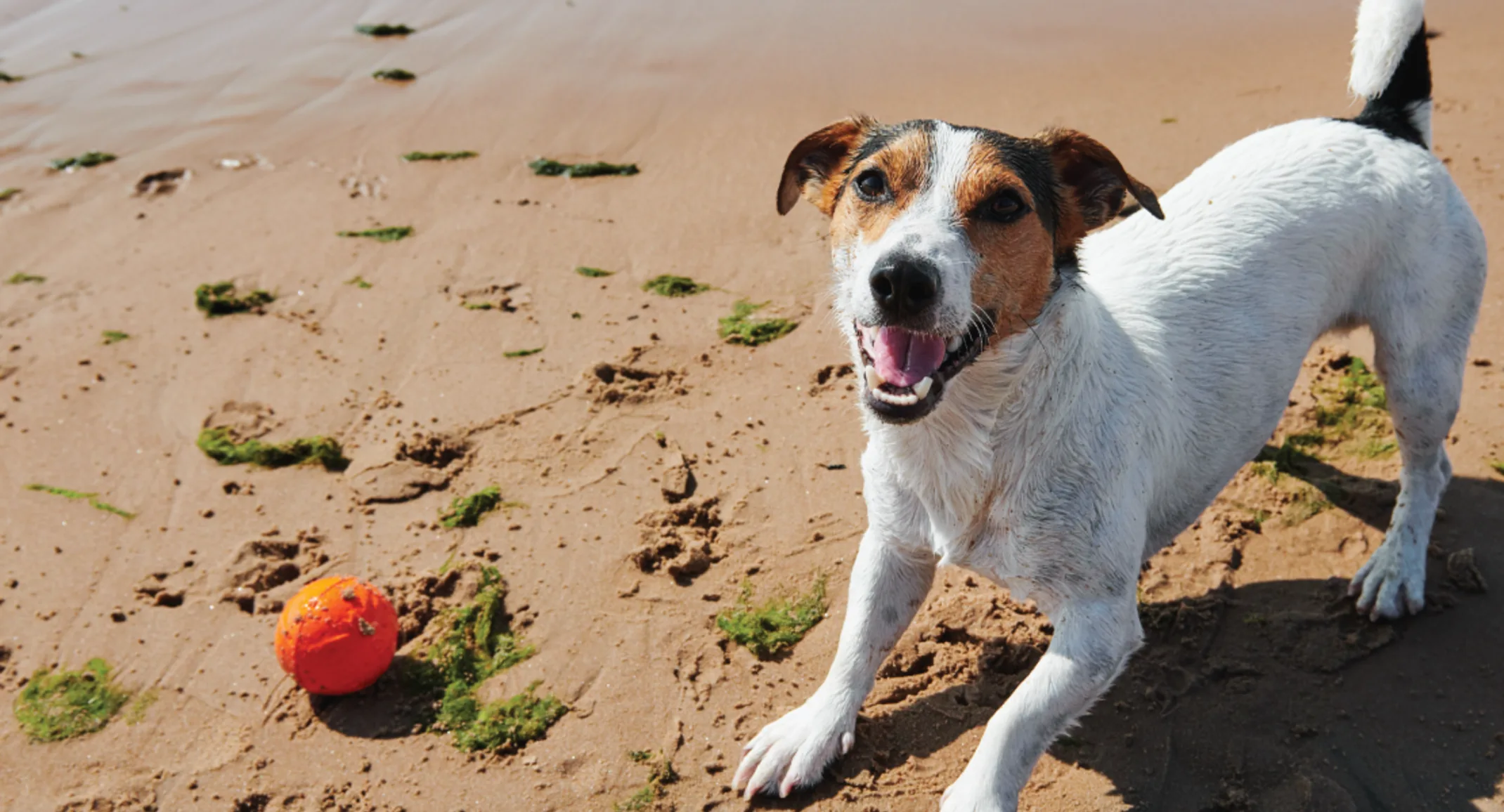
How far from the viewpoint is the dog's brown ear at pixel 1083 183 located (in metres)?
3.60

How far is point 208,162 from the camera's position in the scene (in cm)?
887

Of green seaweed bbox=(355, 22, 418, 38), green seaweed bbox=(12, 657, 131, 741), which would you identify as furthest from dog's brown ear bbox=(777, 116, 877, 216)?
green seaweed bbox=(355, 22, 418, 38)

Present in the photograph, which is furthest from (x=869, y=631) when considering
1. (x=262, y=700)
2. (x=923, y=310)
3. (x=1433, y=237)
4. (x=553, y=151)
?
(x=553, y=151)

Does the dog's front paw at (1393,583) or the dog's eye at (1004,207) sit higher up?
the dog's eye at (1004,207)

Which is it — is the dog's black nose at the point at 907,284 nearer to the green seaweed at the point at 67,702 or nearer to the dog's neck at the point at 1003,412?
the dog's neck at the point at 1003,412

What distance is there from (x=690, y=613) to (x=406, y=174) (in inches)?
202

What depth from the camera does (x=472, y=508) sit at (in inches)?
204

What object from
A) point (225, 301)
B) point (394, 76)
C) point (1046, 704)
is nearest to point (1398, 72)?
point (1046, 704)

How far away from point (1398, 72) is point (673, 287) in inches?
152

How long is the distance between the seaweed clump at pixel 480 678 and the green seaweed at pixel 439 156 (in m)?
4.70

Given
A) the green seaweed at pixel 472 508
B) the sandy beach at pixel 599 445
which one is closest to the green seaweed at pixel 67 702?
the sandy beach at pixel 599 445

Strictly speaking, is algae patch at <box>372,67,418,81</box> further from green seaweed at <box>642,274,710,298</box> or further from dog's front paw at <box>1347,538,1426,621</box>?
dog's front paw at <box>1347,538,1426,621</box>

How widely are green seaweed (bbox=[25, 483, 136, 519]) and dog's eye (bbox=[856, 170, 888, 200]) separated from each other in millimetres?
3960

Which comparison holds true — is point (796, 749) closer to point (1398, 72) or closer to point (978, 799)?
point (978, 799)
